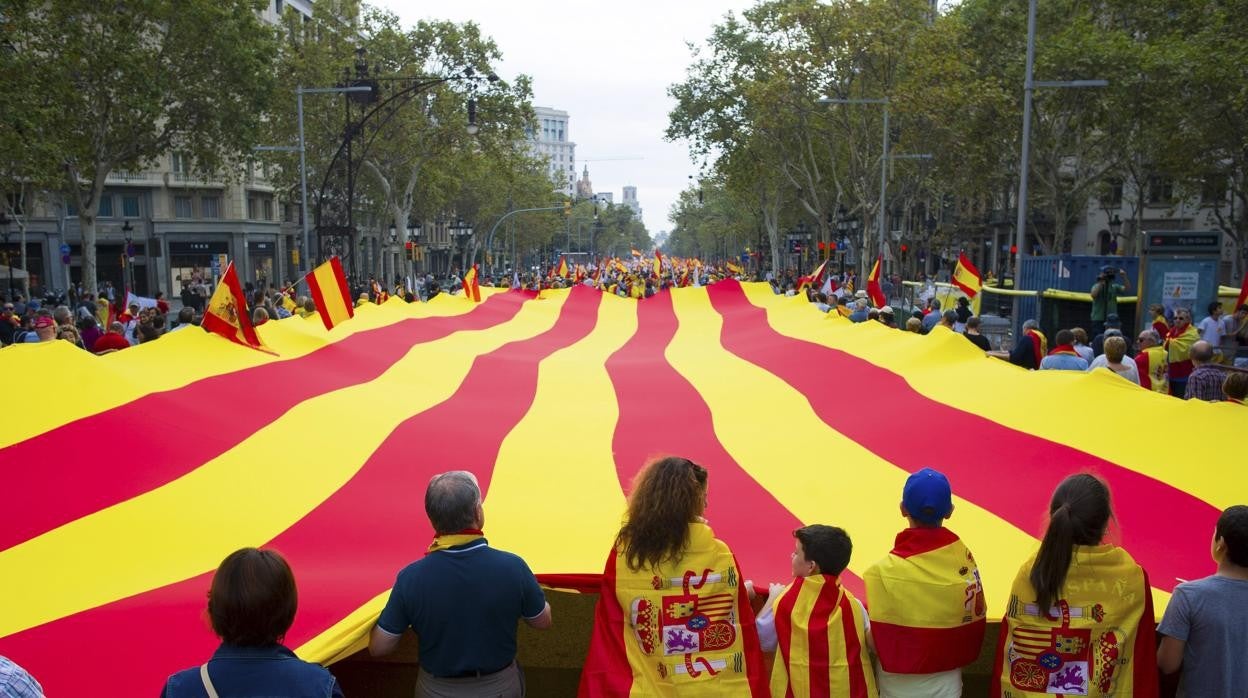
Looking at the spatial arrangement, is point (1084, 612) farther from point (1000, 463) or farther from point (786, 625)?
point (1000, 463)

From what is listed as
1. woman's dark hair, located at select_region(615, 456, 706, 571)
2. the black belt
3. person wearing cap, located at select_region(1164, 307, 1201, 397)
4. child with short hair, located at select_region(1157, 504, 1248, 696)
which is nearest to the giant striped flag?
the black belt

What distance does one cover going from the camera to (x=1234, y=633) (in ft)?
11.6

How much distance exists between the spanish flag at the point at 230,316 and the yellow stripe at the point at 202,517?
4.43 feet

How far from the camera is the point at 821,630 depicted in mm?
3648

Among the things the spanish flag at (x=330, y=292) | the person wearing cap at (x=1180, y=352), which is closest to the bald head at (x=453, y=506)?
the spanish flag at (x=330, y=292)

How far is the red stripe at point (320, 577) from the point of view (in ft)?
12.4

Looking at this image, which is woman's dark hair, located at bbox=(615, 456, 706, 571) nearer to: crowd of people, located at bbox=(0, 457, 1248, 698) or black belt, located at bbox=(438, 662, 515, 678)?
crowd of people, located at bbox=(0, 457, 1248, 698)

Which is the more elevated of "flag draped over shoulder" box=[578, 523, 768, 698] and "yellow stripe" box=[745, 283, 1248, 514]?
"yellow stripe" box=[745, 283, 1248, 514]

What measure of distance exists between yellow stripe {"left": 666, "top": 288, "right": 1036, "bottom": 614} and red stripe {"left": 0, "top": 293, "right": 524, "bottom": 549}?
3086mm

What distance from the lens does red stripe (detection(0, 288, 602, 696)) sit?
149 inches

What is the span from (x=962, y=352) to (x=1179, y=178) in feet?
99.1

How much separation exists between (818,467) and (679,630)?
3082 mm

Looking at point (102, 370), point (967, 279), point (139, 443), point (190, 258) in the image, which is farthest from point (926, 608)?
point (190, 258)

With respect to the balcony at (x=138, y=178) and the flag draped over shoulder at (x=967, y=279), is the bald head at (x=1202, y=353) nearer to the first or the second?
the flag draped over shoulder at (x=967, y=279)
